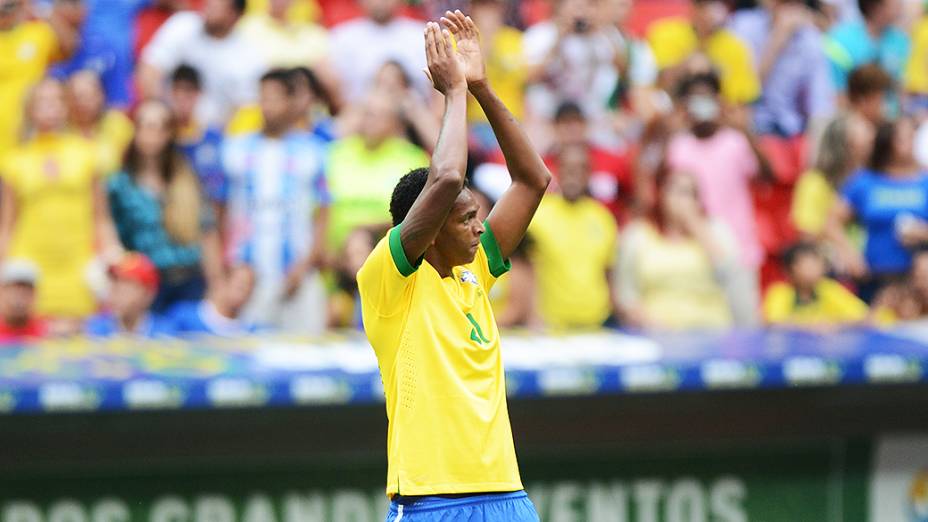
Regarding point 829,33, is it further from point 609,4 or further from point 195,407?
point 195,407

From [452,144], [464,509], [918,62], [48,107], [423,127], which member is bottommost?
[464,509]

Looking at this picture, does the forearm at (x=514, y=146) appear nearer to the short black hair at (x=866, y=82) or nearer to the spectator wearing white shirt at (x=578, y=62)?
the spectator wearing white shirt at (x=578, y=62)

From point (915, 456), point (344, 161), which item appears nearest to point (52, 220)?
point (344, 161)

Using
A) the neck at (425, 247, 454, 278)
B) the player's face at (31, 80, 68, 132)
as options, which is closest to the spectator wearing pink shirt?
the player's face at (31, 80, 68, 132)

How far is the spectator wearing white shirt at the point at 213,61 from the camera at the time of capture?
8.84 meters

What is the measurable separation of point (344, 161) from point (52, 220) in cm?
173

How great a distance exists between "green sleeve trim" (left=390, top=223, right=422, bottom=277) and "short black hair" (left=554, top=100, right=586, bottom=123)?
16.4 feet

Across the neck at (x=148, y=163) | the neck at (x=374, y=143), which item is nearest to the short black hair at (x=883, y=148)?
the neck at (x=374, y=143)

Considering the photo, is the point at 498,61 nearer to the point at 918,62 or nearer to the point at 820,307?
the point at 820,307

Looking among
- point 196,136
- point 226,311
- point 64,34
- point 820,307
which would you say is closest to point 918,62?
point 820,307

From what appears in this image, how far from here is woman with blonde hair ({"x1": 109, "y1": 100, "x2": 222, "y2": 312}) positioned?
8.21 metres

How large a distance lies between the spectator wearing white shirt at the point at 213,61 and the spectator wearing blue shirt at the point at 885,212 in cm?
367

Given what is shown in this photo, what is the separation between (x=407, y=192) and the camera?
4.02m

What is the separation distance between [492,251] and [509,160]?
272 millimetres
